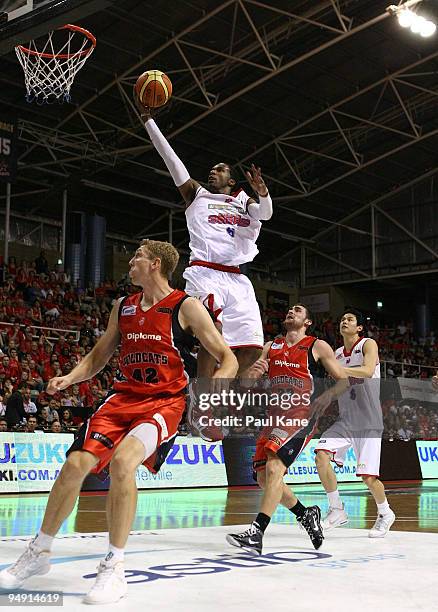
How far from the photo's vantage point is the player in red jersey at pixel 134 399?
4566mm

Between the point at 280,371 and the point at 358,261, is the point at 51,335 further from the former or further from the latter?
the point at 358,261

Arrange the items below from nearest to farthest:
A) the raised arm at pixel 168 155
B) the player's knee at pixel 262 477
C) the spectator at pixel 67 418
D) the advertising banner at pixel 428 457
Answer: the raised arm at pixel 168 155 < the player's knee at pixel 262 477 < the spectator at pixel 67 418 < the advertising banner at pixel 428 457

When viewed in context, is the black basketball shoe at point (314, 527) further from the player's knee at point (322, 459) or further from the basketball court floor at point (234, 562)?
the player's knee at point (322, 459)

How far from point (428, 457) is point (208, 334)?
662 inches

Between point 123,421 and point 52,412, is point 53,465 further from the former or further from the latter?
point 123,421

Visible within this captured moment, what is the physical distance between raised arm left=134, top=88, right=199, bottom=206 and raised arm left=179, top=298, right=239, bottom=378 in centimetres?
207

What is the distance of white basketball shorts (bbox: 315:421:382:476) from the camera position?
8.59 m

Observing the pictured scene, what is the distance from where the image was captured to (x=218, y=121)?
25797mm

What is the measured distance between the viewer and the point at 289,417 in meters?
7.20

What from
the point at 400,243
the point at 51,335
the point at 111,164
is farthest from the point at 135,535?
the point at 400,243

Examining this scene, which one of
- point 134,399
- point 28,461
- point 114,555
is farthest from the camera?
point 28,461

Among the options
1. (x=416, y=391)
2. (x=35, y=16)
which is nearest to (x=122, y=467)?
(x=35, y=16)

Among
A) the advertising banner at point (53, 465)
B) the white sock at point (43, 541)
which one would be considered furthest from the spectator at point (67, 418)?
the white sock at point (43, 541)

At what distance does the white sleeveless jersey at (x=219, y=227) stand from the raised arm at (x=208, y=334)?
1990 mm
